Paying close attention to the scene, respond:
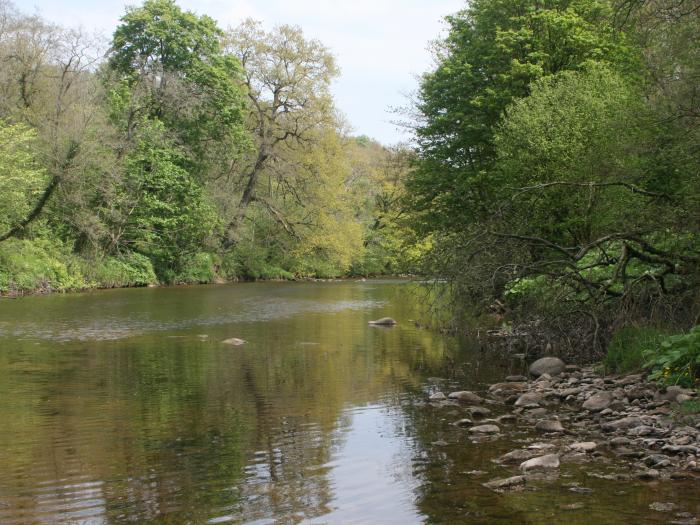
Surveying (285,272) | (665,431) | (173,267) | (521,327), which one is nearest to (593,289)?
(521,327)

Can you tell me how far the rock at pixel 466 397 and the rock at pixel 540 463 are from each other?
3.57 m

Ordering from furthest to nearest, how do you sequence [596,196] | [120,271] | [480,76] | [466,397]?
[120,271]
[480,76]
[596,196]
[466,397]

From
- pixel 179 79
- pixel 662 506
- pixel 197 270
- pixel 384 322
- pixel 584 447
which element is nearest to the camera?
pixel 662 506

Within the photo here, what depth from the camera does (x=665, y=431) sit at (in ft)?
28.2

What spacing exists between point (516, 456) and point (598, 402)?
118 inches

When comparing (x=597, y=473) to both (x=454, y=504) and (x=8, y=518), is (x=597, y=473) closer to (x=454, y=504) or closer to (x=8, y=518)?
(x=454, y=504)

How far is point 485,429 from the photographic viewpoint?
943cm

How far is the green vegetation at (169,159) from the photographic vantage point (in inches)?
1385

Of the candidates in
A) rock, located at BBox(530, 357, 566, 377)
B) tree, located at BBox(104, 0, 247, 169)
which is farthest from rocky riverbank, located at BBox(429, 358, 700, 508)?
tree, located at BBox(104, 0, 247, 169)

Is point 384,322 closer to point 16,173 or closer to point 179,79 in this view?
point 16,173

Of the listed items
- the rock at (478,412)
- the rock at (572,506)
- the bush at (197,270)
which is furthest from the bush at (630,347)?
the bush at (197,270)

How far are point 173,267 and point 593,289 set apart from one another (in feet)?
114

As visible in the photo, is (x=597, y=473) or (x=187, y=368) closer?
(x=597, y=473)

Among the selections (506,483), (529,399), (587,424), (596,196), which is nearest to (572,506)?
(506,483)
